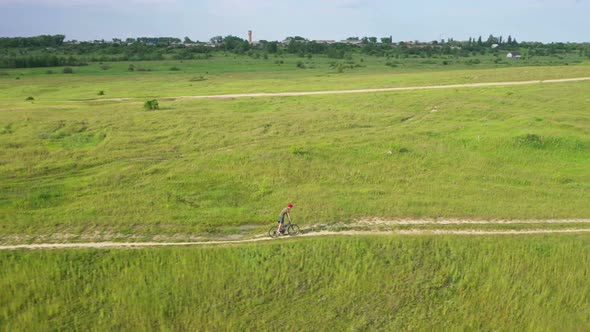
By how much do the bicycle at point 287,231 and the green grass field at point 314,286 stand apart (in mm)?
837

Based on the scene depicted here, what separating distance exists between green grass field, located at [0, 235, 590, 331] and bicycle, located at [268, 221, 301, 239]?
837mm

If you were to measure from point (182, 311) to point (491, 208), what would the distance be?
734 inches

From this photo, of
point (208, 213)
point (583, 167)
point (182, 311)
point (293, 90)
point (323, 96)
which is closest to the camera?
point (182, 311)

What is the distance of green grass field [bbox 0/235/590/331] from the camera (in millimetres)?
22156

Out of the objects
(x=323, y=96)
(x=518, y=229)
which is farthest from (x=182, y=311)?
(x=323, y=96)

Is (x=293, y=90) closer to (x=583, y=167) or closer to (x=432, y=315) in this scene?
(x=583, y=167)

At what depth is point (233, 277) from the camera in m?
23.8

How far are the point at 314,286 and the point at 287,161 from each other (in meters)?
14.4

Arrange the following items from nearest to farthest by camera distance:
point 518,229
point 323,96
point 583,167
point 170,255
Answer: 1. point 170,255
2. point 518,229
3. point 583,167
4. point 323,96

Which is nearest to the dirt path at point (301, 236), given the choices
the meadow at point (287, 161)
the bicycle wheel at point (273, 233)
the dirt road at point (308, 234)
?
the dirt road at point (308, 234)

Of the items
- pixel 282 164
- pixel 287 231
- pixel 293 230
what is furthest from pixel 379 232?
pixel 282 164

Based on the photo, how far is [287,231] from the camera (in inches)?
1022

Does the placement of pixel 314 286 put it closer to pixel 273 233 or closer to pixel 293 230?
pixel 293 230

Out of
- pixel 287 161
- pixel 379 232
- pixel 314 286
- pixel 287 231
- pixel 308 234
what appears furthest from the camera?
pixel 287 161
